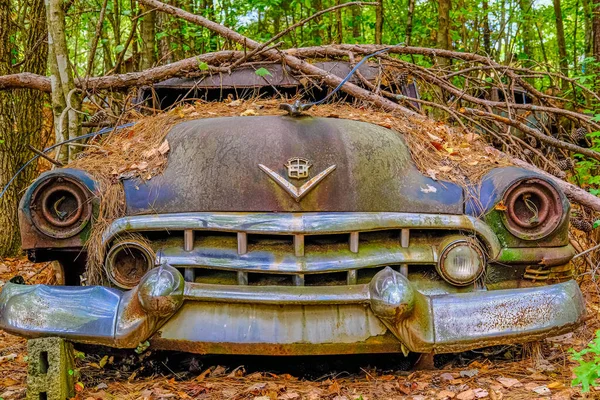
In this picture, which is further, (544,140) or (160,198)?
(544,140)

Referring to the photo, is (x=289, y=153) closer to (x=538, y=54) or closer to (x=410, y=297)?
(x=410, y=297)

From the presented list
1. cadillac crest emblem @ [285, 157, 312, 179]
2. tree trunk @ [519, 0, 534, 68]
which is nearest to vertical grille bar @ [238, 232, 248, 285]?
cadillac crest emblem @ [285, 157, 312, 179]

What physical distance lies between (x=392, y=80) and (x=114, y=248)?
2669 millimetres

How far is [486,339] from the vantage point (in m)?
2.55

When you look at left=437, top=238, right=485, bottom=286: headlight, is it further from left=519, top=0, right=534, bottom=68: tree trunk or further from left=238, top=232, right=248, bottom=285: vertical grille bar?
left=519, top=0, right=534, bottom=68: tree trunk

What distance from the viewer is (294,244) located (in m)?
2.66

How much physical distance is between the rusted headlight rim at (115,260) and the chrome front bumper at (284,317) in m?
0.16

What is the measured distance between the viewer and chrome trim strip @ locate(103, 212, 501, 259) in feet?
8.70

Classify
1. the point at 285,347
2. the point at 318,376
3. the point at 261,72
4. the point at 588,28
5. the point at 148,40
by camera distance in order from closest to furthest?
the point at 285,347 < the point at 318,376 < the point at 261,72 < the point at 148,40 < the point at 588,28

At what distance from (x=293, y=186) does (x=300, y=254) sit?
317 mm

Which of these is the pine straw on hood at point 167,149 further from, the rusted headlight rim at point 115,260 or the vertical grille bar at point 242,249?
the vertical grille bar at point 242,249

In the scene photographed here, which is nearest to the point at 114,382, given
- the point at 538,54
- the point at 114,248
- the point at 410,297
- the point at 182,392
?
the point at 182,392

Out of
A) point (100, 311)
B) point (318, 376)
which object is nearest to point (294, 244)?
point (318, 376)

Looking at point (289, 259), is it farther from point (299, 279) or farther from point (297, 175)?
point (297, 175)
